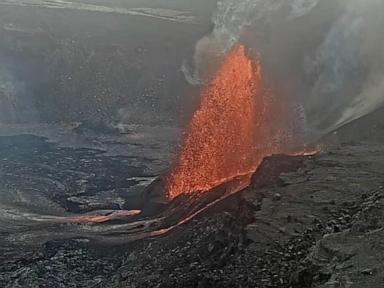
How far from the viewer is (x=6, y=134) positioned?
33.9 metres

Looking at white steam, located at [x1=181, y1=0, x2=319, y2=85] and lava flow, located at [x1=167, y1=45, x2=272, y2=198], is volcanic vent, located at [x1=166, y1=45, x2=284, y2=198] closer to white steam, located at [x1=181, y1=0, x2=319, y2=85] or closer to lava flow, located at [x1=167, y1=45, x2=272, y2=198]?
lava flow, located at [x1=167, y1=45, x2=272, y2=198]

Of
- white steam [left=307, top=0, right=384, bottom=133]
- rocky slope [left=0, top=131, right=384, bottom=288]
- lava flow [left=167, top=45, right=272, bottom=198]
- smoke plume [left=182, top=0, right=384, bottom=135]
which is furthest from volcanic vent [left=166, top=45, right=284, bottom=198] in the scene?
rocky slope [left=0, top=131, right=384, bottom=288]

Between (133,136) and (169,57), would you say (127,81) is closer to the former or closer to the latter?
(169,57)

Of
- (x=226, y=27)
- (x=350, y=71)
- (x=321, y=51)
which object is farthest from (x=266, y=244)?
(x=226, y=27)

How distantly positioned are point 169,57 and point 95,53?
459 centimetres

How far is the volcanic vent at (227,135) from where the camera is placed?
837 inches

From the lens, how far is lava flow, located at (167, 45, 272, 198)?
21281 mm

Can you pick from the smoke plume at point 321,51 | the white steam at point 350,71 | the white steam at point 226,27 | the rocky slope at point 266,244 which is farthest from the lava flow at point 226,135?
the white steam at point 226,27

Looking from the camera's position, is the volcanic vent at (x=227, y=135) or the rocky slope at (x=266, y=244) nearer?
the rocky slope at (x=266, y=244)

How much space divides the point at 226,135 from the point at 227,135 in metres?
0.07

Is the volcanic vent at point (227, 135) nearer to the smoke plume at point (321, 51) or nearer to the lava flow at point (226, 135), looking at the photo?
the lava flow at point (226, 135)

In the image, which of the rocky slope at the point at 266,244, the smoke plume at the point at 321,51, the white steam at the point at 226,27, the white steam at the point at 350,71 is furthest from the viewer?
the white steam at the point at 226,27

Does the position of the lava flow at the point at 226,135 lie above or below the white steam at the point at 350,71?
below

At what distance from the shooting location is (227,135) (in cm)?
2380
